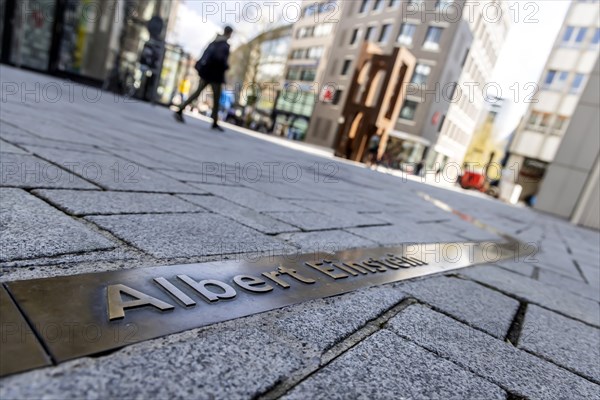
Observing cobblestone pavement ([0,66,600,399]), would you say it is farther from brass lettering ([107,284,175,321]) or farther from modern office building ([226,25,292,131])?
modern office building ([226,25,292,131])

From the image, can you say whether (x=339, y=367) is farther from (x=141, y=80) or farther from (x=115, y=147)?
(x=141, y=80)

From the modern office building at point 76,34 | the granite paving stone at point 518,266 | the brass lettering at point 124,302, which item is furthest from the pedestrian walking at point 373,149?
the brass lettering at point 124,302

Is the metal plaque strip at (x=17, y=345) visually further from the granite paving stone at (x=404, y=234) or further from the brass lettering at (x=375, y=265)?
the granite paving stone at (x=404, y=234)

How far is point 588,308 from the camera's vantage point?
2221 millimetres

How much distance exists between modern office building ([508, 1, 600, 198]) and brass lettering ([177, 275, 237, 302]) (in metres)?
31.0

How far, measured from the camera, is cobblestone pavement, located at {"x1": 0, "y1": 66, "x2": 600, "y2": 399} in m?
0.73

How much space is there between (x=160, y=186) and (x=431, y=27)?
1273 inches

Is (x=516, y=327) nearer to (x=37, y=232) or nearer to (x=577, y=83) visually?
(x=37, y=232)

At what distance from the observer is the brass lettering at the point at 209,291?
1.03 m

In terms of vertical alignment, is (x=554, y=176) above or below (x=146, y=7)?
below

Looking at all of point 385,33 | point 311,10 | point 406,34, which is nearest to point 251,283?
point 406,34

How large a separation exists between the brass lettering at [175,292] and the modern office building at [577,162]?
1575 centimetres

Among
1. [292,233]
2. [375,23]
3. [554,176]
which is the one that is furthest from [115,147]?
[375,23]

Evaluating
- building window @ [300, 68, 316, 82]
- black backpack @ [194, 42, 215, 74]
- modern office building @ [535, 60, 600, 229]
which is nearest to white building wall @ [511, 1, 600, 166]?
modern office building @ [535, 60, 600, 229]
